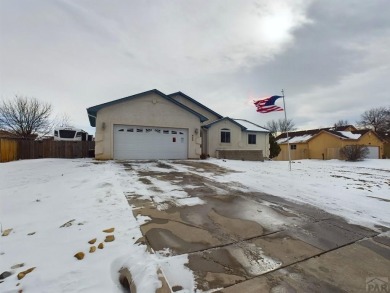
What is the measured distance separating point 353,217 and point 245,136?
18.5 m

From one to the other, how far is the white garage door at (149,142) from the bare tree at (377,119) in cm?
5367

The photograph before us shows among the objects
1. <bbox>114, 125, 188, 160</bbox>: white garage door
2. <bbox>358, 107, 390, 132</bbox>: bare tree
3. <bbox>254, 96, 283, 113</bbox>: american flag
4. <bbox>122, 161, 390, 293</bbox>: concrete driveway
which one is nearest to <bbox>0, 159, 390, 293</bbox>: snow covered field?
<bbox>122, 161, 390, 293</bbox>: concrete driveway

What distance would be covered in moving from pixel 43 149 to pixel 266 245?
63.4 feet

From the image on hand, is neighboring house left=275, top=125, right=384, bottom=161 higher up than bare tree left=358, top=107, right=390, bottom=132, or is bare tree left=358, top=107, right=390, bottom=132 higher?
bare tree left=358, top=107, right=390, bottom=132

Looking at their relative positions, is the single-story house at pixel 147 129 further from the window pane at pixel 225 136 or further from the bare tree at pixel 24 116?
the bare tree at pixel 24 116

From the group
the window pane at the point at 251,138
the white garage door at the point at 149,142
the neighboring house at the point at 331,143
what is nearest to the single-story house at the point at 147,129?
the white garage door at the point at 149,142

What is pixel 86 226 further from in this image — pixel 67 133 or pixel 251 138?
pixel 251 138

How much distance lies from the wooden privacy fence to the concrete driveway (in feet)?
49.7

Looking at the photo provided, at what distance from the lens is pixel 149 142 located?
49.9ft

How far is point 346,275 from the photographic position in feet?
8.02

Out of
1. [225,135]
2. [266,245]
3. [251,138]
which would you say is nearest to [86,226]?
[266,245]

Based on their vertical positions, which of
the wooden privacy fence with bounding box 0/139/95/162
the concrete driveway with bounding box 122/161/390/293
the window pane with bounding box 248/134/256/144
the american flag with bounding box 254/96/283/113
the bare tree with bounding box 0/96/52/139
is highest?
the bare tree with bounding box 0/96/52/139

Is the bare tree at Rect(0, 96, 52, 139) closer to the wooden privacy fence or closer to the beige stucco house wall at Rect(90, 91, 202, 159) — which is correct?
the wooden privacy fence

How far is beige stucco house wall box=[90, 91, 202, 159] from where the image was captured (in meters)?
14.1
